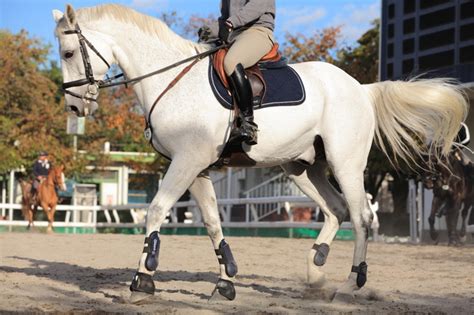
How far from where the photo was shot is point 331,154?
8828 mm

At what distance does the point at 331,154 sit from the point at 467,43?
49.5ft

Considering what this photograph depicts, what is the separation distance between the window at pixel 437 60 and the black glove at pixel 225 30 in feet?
51.7

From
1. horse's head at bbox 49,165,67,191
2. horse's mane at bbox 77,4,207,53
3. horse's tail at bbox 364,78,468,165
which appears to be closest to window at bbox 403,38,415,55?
horse's head at bbox 49,165,67,191

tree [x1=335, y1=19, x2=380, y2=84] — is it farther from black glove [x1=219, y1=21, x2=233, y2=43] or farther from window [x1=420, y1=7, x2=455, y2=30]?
black glove [x1=219, y1=21, x2=233, y2=43]

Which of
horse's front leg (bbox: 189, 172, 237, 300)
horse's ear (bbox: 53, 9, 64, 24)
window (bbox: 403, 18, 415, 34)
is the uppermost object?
window (bbox: 403, 18, 415, 34)

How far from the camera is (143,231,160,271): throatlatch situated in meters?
7.77

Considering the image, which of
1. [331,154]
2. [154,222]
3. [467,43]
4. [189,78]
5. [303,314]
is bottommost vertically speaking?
[303,314]

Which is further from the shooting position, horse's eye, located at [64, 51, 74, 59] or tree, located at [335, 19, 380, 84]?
tree, located at [335, 19, 380, 84]

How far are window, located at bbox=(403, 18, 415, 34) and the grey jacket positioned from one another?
16317 millimetres

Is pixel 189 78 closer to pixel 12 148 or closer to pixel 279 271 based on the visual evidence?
pixel 279 271

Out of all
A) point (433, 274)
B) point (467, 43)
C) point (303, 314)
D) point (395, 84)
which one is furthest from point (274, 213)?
point (303, 314)

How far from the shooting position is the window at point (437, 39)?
922 inches

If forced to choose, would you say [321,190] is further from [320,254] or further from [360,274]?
[360,274]

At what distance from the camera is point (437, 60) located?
78.1ft
